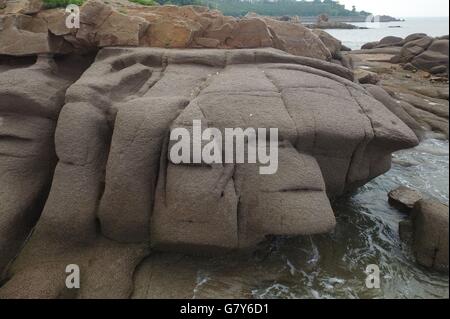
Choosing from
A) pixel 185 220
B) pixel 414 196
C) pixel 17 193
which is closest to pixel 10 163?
pixel 17 193

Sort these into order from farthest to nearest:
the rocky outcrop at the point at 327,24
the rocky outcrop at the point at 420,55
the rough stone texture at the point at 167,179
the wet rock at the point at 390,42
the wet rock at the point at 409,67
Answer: the rocky outcrop at the point at 327,24 < the wet rock at the point at 390,42 < the wet rock at the point at 409,67 < the rocky outcrop at the point at 420,55 < the rough stone texture at the point at 167,179

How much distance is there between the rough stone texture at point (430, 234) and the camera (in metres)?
4.05

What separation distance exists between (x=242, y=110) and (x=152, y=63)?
8.24 ft

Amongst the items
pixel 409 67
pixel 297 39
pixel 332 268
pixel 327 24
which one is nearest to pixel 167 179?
pixel 332 268

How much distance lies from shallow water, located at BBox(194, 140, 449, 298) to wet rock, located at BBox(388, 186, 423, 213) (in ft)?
0.87


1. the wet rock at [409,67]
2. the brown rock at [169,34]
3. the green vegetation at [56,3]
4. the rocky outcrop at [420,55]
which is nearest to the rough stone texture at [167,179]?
the brown rock at [169,34]

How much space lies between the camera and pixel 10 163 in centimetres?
555

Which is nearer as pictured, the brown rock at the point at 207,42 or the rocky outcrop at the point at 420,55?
the brown rock at the point at 207,42

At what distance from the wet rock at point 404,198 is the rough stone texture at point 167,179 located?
5.00ft

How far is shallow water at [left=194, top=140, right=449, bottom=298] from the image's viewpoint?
4.91 m

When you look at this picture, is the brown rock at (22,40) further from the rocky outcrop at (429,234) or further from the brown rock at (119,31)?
the rocky outcrop at (429,234)

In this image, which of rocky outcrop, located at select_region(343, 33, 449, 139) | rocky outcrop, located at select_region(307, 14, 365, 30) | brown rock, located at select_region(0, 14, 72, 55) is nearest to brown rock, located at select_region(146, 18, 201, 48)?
brown rock, located at select_region(0, 14, 72, 55)
